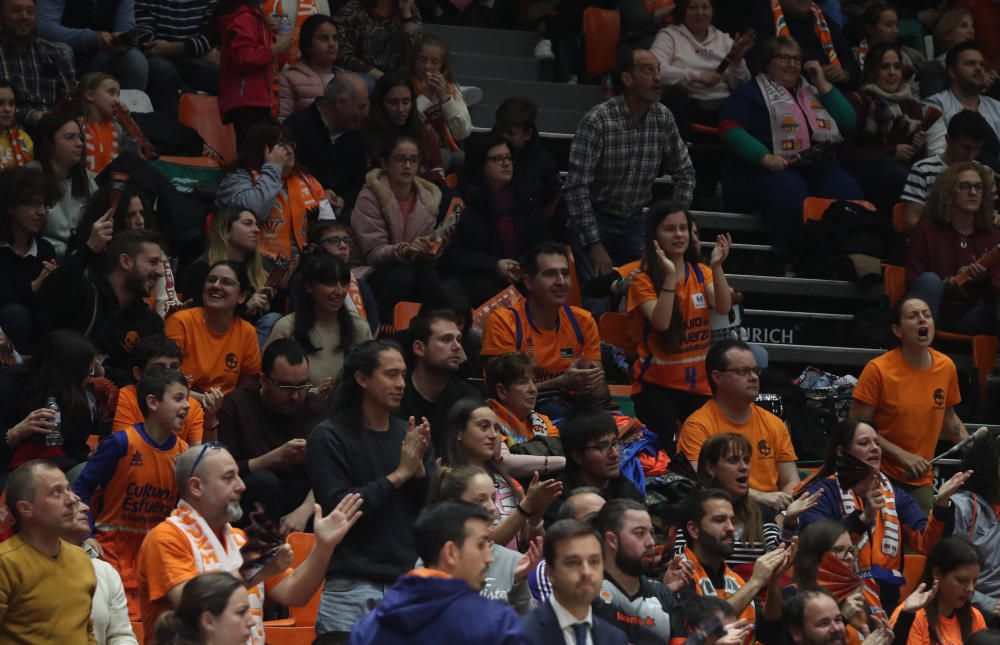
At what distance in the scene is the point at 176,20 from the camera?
1220cm

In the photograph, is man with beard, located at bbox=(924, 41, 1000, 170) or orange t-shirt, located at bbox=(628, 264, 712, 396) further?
man with beard, located at bbox=(924, 41, 1000, 170)

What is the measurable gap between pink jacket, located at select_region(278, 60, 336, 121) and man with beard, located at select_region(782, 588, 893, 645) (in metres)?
5.35

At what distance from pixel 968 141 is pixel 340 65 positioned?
416 centimetres

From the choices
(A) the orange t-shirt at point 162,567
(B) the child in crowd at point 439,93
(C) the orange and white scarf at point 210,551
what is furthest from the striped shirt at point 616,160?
(A) the orange t-shirt at point 162,567

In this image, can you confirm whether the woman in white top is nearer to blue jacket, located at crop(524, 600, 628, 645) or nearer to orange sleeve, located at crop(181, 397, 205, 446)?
orange sleeve, located at crop(181, 397, 205, 446)

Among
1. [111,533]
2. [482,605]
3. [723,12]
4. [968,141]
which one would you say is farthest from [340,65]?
[482,605]

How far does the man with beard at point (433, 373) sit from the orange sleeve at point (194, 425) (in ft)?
2.87

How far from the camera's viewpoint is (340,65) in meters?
12.2

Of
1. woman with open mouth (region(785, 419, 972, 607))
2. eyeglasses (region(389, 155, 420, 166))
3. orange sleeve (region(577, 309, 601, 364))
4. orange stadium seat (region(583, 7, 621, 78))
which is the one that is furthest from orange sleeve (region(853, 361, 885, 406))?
orange stadium seat (region(583, 7, 621, 78))

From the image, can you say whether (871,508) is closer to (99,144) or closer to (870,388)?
(870,388)

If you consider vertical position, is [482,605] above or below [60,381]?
above

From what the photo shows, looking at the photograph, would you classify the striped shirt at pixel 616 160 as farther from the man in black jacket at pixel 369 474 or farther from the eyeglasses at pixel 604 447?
the man in black jacket at pixel 369 474

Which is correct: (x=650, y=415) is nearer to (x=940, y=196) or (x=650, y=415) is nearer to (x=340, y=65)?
(x=940, y=196)

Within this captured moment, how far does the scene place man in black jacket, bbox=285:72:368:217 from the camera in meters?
11.2
